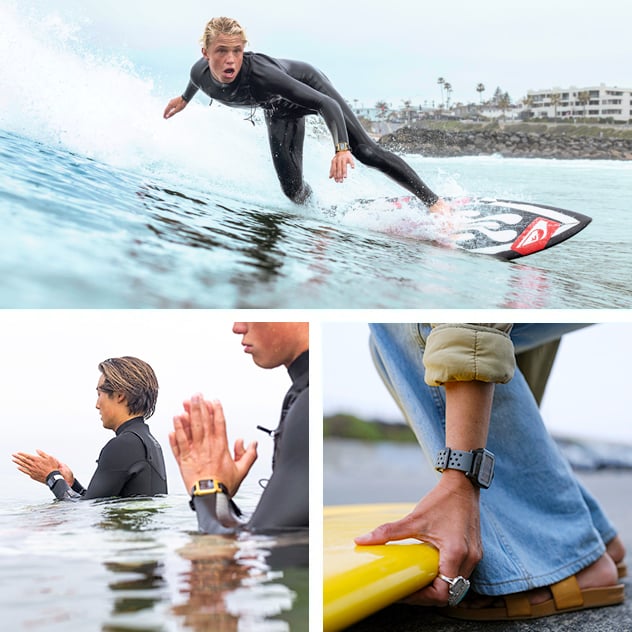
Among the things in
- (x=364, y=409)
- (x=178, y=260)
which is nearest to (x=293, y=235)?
(x=178, y=260)

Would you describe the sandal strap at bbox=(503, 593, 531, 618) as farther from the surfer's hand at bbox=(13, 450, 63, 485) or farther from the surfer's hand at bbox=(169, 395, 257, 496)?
the surfer's hand at bbox=(13, 450, 63, 485)

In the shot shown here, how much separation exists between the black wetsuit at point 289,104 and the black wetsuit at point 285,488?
0.66 meters

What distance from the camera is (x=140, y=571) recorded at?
106 cm

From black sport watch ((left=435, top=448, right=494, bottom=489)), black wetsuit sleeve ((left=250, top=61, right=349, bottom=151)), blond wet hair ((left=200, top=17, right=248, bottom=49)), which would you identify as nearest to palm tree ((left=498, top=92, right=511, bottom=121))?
black wetsuit sleeve ((left=250, top=61, right=349, bottom=151))

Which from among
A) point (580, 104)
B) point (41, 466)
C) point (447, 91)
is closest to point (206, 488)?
point (41, 466)

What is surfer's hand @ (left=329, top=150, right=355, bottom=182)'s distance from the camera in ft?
5.46

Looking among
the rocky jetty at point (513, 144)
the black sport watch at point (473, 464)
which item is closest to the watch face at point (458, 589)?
the black sport watch at point (473, 464)

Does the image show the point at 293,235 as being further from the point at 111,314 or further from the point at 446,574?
the point at 446,574

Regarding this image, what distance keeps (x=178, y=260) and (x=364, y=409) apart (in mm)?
450

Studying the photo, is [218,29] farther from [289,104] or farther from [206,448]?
[206,448]

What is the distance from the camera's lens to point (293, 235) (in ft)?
5.43

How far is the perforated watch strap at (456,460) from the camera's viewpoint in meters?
1.01

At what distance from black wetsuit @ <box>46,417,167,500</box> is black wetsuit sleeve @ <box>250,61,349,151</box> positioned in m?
0.83

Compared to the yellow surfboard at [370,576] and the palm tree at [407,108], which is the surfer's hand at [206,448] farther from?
the palm tree at [407,108]
